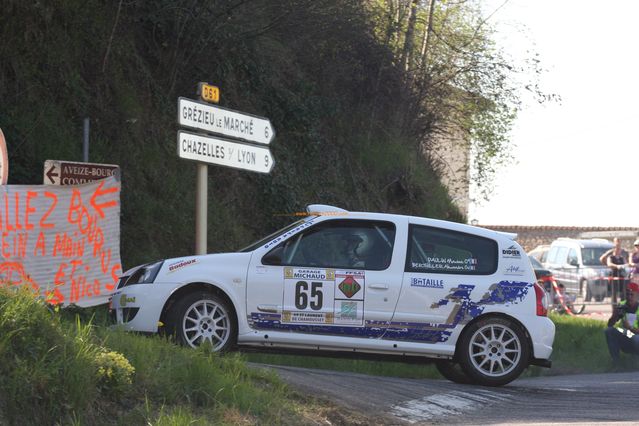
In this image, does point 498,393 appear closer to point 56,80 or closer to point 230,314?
point 230,314

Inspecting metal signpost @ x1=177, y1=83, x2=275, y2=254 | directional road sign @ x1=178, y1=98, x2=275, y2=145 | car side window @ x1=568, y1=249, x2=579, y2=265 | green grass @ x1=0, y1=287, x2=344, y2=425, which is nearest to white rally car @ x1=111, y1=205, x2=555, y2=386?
metal signpost @ x1=177, y1=83, x2=275, y2=254

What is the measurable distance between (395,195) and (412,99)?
272 cm

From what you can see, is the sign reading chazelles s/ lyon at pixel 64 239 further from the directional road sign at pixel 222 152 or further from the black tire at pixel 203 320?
the black tire at pixel 203 320

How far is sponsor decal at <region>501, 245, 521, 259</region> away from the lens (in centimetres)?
1174

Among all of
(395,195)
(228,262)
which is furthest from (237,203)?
(228,262)

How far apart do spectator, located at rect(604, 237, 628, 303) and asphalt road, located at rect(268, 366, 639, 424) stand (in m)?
17.4

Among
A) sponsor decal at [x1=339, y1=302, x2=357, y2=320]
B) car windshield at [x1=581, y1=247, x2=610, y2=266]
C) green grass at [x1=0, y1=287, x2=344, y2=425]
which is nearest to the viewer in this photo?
green grass at [x1=0, y1=287, x2=344, y2=425]

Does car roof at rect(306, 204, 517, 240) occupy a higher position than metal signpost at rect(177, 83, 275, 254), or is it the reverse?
metal signpost at rect(177, 83, 275, 254)

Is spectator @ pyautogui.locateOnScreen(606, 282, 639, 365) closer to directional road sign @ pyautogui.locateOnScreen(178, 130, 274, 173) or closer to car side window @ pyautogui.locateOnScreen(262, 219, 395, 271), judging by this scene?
car side window @ pyautogui.locateOnScreen(262, 219, 395, 271)

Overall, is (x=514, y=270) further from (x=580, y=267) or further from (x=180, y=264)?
(x=580, y=267)

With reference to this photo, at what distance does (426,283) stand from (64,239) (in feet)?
13.8

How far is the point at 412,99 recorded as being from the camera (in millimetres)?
28234

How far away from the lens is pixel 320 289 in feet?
36.6

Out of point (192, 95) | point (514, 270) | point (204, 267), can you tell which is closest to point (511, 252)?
point (514, 270)
